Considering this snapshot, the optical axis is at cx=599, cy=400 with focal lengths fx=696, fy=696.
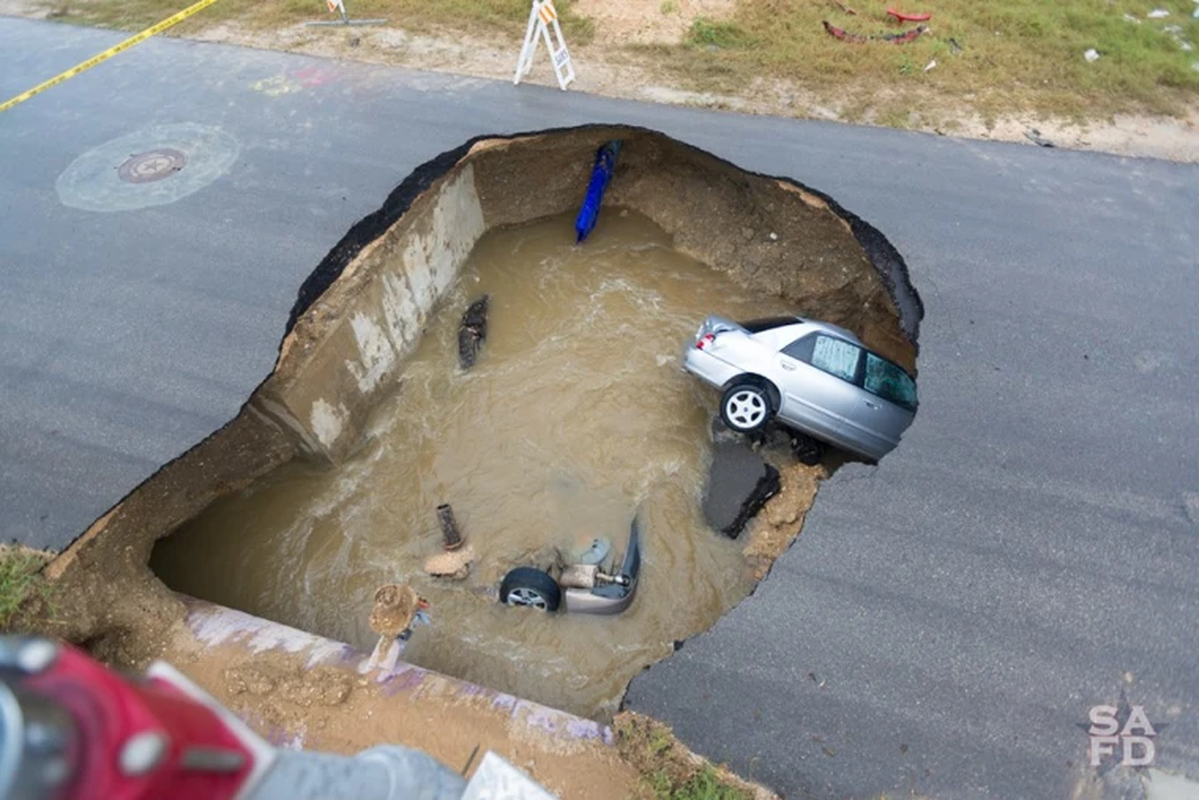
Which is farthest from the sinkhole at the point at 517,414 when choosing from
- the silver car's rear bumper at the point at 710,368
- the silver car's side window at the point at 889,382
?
the silver car's rear bumper at the point at 710,368

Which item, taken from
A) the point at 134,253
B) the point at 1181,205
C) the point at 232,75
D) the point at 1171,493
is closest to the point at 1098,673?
the point at 1171,493

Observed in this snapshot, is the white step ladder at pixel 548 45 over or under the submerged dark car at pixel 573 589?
over

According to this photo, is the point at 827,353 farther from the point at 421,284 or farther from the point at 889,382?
the point at 421,284

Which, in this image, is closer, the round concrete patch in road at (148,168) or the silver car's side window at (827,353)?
the silver car's side window at (827,353)

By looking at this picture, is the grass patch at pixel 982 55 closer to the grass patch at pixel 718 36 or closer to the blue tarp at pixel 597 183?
the grass patch at pixel 718 36

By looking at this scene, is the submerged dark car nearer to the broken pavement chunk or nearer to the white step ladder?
the broken pavement chunk
